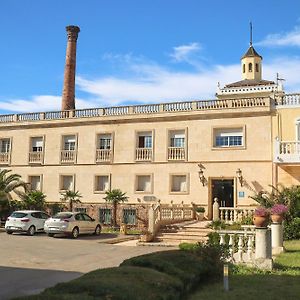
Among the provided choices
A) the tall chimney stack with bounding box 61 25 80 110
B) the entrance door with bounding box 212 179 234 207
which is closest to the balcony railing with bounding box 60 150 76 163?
the tall chimney stack with bounding box 61 25 80 110

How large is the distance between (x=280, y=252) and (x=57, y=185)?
69.7 ft

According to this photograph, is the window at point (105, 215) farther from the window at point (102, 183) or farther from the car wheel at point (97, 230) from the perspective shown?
the car wheel at point (97, 230)

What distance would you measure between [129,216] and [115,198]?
1649 mm

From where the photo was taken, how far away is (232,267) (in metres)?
12.4

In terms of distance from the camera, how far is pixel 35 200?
32.7 m

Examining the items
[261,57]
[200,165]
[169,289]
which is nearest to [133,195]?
[200,165]

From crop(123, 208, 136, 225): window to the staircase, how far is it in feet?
21.2

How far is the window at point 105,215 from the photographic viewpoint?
31.4 metres

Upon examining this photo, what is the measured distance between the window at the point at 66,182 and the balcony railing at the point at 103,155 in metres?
2.56

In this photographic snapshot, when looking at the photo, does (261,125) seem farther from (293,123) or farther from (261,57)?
(261,57)

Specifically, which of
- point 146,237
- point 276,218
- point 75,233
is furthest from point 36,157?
point 276,218

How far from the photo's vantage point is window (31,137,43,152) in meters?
35.5

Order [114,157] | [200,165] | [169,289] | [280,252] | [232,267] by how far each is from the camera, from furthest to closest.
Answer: [114,157]
[200,165]
[280,252]
[232,267]
[169,289]

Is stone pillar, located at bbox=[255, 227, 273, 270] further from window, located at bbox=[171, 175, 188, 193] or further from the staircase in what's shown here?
window, located at bbox=[171, 175, 188, 193]
